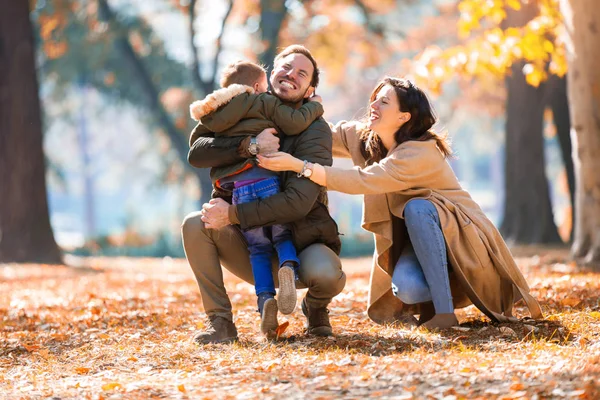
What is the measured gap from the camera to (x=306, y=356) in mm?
4664

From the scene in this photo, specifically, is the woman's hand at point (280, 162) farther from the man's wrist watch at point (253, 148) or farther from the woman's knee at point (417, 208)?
the woman's knee at point (417, 208)

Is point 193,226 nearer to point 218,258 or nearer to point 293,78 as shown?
point 218,258

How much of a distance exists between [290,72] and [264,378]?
184 centimetres

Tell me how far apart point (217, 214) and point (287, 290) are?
645 mm

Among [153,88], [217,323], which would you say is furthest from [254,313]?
[153,88]

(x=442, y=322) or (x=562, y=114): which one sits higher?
(x=562, y=114)

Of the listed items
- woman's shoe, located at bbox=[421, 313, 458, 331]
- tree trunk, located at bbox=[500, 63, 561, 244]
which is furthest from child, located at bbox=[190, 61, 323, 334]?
tree trunk, located at bbox=[500, 63, 561, 244]

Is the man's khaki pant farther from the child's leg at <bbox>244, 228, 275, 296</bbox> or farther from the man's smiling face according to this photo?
the man's smiling face

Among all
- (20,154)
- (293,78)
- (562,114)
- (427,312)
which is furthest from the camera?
(562,114)

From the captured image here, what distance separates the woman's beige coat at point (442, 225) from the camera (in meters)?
5.16

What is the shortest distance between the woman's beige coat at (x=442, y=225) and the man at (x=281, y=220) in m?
0.22

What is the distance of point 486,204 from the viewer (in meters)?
63.0

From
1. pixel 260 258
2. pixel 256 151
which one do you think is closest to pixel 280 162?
pixel 256 151

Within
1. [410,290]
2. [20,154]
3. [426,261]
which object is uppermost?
[20,154]
